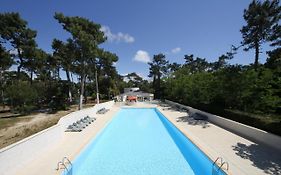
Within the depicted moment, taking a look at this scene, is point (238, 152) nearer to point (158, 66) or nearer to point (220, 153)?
point (220, 153)

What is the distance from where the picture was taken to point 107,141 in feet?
36.6

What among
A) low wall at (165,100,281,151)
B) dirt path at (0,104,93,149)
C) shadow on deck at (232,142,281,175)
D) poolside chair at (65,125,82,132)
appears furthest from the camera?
poolside chair at (65,125,82,132)

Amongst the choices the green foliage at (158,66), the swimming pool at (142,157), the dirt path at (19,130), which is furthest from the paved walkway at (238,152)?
the green foliage at (158,66)

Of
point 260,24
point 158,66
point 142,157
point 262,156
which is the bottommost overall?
point 142,157

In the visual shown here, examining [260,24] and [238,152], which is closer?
[238,152]

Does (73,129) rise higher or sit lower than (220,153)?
higher

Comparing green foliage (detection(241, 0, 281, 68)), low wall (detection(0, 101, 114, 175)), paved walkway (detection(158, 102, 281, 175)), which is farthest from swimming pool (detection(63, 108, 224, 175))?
green foliage (detection(241, 0, 281, 68))

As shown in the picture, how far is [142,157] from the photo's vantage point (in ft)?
28.0

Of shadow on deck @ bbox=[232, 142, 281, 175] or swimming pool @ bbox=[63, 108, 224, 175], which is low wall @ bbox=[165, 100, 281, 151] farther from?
swimming pool @ bbox=[63, 108, 224, 175]

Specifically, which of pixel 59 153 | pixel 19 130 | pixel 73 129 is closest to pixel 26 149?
pixel 59 153

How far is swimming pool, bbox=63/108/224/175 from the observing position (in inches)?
284

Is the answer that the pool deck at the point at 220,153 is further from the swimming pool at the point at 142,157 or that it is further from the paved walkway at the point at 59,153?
the swimming pool at the point at 142,157

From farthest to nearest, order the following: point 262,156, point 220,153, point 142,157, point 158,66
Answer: point 158,66
point 142,157
point 220,153
point 262,156

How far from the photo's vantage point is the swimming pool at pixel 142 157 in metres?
7.22
